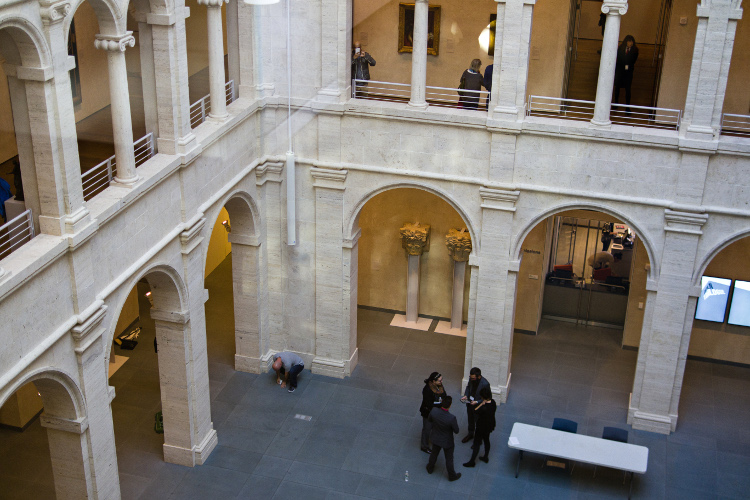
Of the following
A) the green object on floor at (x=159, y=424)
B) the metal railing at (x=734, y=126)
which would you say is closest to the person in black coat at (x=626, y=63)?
the metal railing at (x=734, y=126)

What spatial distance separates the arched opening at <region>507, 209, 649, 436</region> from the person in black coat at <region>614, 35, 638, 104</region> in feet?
10.7

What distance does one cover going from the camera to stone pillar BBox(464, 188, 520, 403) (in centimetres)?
2023

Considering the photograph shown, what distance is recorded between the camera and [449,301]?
83.9 ft

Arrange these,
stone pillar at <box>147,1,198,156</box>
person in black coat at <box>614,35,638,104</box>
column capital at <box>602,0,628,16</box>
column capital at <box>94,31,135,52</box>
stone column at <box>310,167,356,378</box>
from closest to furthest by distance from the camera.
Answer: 1. column capital at <box>94,31,135,52</box>
2. stone pillar at <box>147,1,198,156</box>
3. column capital at <box>602,0,628,16</box>
4. stone column at <box>310,167,356,378</box>
5. person in black coat at <box>614,35,638,104</box>

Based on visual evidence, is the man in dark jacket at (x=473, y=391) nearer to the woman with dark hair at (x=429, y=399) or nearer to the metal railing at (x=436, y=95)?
the woman with dark hair at (x=429, y=399)

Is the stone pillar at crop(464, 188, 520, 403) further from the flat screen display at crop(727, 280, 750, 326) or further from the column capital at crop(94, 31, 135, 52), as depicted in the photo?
the column capital at crop(94, 31, 135, 52)

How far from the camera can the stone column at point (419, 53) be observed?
19.2m

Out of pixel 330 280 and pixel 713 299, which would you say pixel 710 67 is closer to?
pixel 713 299

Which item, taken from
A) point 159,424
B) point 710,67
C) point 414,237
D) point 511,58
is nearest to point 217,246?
point 414,237

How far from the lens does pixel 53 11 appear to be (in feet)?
42.4

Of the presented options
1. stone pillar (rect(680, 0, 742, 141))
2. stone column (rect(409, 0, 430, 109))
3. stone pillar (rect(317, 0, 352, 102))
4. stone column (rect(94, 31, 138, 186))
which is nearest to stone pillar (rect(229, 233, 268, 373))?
stone pillar (rect(317, 0, 352, 102))

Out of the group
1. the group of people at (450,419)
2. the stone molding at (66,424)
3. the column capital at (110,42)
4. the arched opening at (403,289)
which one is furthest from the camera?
the arched opening at (403,289)

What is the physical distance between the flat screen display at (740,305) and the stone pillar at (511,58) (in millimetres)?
7976

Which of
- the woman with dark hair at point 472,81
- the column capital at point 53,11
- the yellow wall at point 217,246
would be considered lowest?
the yellow wall at point 217,246
